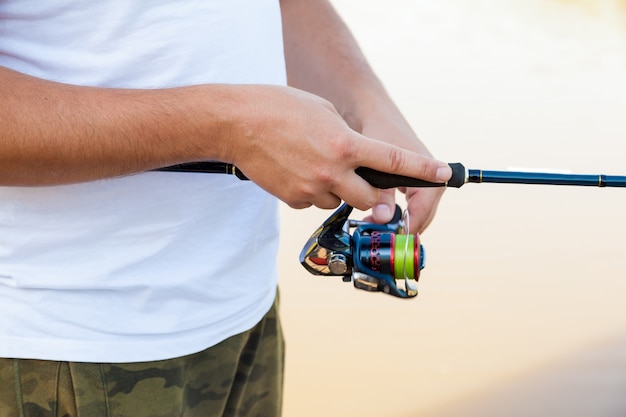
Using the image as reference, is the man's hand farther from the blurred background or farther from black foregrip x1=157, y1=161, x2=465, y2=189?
the blurred background

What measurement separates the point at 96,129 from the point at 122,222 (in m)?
0.15

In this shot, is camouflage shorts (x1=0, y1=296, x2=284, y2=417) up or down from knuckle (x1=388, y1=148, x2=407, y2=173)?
down

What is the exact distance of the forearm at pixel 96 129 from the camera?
944mm

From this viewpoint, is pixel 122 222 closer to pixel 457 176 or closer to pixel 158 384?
pixel 158 384

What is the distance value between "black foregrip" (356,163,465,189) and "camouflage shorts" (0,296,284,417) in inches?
13.0

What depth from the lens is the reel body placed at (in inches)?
47.2

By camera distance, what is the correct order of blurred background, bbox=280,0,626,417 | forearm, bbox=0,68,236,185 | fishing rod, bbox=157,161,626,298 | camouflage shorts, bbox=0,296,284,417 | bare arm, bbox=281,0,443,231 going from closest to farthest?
1. forearm, bbox=0,68,236,185
2. camouflage shorts, bbox=0,296,284,417
3. fishing rod, bbox=157,161,626,298
4. bare arm, bbox=281,0,443,231
5. blurred background, bbox=280,0,626,417

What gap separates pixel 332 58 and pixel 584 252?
2.22 m

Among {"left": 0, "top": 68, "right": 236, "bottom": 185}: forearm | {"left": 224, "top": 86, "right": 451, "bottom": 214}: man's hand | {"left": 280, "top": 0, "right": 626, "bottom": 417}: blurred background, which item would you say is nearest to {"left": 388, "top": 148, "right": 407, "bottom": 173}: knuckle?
{"left": 224, "top": 86, "right": 451, "bottom": 214}: man's hand

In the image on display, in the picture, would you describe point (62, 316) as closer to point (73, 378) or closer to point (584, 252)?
point (73, 378)

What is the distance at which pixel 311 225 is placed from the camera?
3.47 m

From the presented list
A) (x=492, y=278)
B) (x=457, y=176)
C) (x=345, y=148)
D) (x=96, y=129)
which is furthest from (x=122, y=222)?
(x=492, y=278)

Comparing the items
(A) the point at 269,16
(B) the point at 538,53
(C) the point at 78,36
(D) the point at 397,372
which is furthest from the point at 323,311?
(B) the point at 538,53

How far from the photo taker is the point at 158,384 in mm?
1133
